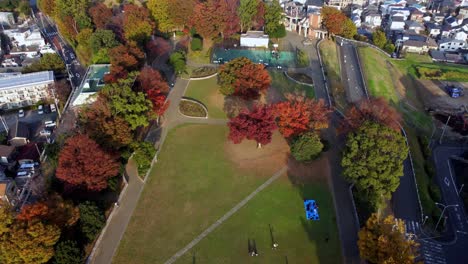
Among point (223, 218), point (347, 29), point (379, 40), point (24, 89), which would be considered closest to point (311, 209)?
point (223, 218)

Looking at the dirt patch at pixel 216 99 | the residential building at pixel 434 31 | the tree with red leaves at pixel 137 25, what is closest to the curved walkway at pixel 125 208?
the dirt patch at pixel 216 99

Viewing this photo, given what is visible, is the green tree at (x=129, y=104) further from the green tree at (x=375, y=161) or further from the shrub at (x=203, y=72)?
the green tree at (x=375, y=161)

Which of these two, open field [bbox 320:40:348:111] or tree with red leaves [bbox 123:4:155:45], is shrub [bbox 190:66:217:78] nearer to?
tree with red leaves [bbox 123:4:155:45]

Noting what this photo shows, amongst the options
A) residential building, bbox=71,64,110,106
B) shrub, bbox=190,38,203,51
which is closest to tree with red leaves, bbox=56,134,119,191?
residential building, bbox=71,64,110,106

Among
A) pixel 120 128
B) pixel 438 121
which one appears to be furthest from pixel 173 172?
pixel 438 121

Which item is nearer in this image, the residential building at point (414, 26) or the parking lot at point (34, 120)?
the parking lot at point (34, 120)

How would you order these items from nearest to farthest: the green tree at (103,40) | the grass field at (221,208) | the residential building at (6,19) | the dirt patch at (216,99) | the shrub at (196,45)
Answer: the grass field at (221,208), the dirt patch at (216,99), the green tree at (103,40), the shrub at (196,45), the residential building at (6,19)

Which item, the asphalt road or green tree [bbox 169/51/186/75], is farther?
green tree [bbox 169/51/186/75]

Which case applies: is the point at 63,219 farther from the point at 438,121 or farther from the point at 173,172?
the point at 438,121
